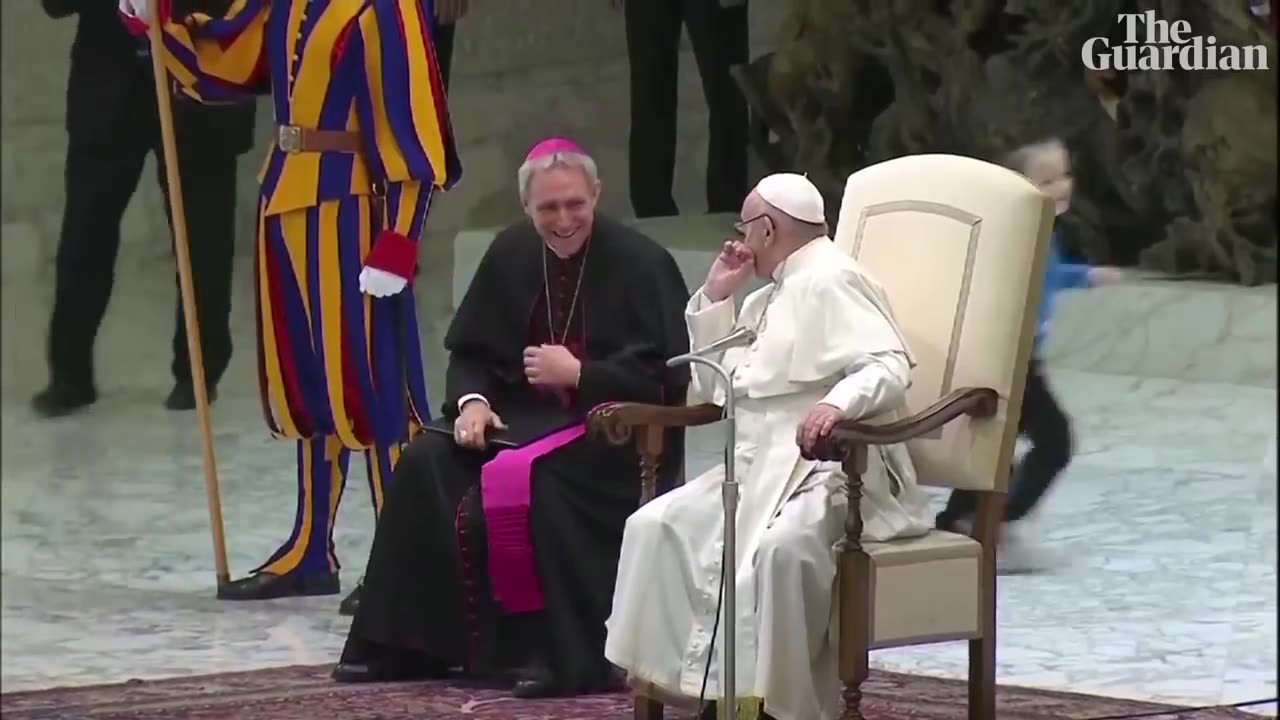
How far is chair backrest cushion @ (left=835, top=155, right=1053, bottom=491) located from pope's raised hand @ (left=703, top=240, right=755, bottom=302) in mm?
284

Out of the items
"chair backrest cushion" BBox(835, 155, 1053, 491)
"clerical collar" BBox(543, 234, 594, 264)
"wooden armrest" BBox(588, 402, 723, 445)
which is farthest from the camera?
"clerical collar" BBox(543, 234, 594, 264)

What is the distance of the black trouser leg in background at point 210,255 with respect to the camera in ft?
20.4

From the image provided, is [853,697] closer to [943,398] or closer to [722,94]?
[943,398]

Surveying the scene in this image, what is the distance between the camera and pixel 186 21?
229 inches

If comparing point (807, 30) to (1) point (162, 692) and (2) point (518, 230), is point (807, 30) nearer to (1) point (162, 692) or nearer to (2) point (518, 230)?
(2) point (518, 230)

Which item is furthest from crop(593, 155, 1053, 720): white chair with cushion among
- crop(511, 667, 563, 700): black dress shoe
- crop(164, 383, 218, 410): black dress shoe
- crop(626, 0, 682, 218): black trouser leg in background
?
crop(626, 0, 682, 218): black trouser leg in background

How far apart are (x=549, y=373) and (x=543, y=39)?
1516mm

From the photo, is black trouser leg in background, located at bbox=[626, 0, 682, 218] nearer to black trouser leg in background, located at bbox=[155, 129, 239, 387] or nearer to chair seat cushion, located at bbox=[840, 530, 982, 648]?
black trouser leg in background, located at bbox=[155, 129, 239, 387]

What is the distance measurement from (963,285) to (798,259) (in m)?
0.31

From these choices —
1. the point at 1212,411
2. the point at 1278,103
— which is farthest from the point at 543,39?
the point at 1278,103

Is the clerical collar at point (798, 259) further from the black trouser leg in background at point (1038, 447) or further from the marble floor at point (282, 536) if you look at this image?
the black trouser leg in background at point (1038, 447)

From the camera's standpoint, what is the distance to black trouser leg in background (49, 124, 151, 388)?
18.8 feet

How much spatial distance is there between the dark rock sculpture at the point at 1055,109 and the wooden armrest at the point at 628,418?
2.33 metres

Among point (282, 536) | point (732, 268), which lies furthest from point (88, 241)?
point (732, 268)
